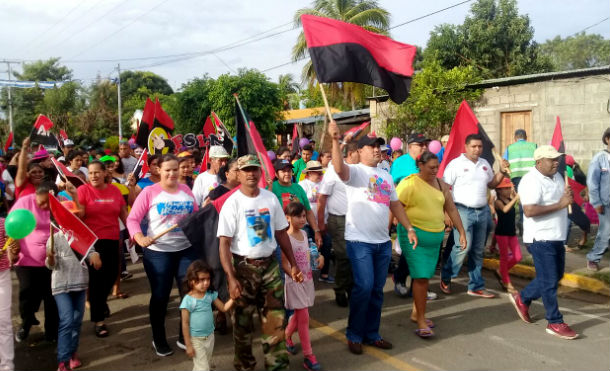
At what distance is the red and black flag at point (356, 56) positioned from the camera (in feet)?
15.9

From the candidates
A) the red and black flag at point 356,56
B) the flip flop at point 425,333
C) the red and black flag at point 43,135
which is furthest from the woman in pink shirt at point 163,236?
the red and black flag at point 43,135

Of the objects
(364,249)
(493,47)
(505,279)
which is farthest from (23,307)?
(493,47)

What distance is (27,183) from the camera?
5.15 metres

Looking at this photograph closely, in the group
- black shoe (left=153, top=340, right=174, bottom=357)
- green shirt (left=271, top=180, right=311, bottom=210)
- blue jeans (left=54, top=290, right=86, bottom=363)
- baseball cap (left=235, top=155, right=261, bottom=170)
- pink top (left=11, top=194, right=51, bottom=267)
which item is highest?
baseball cap (left=235, top=155, right=261, bottom=170)

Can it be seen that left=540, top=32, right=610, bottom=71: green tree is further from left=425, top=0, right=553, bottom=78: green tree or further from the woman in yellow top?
the woman in yellow top

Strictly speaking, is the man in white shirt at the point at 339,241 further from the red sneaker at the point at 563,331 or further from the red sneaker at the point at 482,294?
the red sneaker at the point at 563,331

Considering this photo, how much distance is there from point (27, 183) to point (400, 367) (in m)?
3.95

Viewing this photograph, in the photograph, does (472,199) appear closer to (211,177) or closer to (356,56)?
(356,56)

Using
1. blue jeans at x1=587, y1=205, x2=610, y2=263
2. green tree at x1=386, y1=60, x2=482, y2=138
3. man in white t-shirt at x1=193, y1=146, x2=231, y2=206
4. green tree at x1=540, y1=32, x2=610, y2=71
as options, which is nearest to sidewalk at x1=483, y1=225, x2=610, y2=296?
blue jeans at x1=587, y1=205, x2=610, y2=263

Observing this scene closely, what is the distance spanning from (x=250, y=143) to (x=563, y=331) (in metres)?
3.55

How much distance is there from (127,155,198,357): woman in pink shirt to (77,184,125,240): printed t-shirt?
2.07 feet

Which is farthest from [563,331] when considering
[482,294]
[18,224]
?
[18,224]

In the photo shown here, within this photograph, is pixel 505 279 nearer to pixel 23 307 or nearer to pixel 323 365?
pixel 323 365

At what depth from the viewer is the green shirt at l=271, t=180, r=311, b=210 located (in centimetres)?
557
